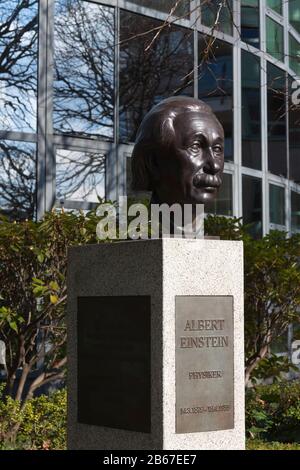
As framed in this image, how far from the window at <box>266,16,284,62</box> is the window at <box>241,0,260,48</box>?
1.43ft

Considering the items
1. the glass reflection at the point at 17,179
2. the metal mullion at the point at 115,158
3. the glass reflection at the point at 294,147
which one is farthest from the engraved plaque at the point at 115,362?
the glass reflection at the point at 294,147

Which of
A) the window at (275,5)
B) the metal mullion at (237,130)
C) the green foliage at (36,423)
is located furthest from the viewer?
the window at (275,5)

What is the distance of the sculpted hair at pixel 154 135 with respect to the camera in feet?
23.8

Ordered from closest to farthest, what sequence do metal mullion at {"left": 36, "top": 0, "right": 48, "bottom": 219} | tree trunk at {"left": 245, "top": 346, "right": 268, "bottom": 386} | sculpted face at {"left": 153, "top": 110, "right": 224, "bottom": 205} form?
sculpted face at {"left": 153, "top": 110, "right": 224, "bottom": 205} → tree trunk at {"left": 245, "top": 346, "right": 268, "bottom": 386} → metal mullion at {"left": 36, "top": 0, "right": 48, "bottom": 219}

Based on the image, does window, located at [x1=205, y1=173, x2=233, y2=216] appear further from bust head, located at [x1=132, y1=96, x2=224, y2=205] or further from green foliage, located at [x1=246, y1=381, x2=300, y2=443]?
bust head, located at [x1=132, y1=96, x2=224, y2=205]

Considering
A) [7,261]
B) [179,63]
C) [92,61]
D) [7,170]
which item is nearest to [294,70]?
[179,63]

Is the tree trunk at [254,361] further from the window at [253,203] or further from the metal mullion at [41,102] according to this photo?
the window at [253,203]

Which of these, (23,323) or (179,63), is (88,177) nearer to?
(179,63)

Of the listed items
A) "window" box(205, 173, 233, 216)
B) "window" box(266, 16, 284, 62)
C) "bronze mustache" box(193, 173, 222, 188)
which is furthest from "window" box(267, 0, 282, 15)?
"bronze mustache" box(193, 173, 222, 188)

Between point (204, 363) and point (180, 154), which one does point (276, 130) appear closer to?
point (180, 154)

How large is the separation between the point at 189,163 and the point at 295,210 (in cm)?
1057

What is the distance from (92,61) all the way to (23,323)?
4.50 meters

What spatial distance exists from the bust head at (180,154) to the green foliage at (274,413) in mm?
3976

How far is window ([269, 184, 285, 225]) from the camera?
16.4 metres
